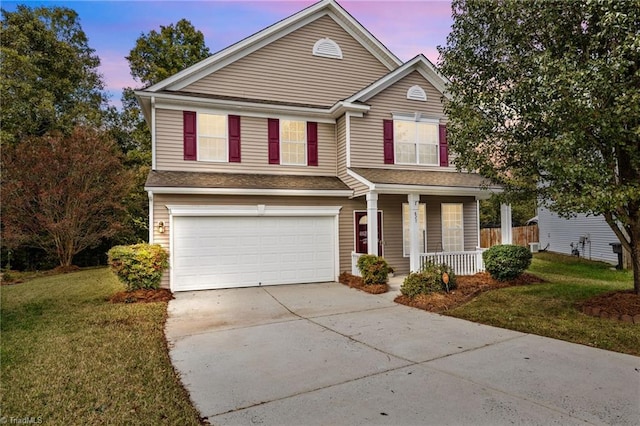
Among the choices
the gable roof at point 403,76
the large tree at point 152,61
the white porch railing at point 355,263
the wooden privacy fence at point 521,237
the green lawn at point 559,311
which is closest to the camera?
the green lawn at point 559,311

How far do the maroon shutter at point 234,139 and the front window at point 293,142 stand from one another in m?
1.39

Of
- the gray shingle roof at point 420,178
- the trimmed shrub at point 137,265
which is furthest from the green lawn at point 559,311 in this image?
the trimmed shrub at point 137,265

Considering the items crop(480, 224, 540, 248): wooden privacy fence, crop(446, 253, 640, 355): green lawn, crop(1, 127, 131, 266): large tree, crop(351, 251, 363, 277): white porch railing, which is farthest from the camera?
crop(480, 224, 540, 248): wooden privacy fence

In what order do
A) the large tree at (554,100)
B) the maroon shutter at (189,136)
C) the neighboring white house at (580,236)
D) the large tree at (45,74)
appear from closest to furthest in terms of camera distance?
1. the large tree at (554,100)
2. the maroon shutter at (189,136)
3. the neighboring white house at (580,236)
4. the large tree at (45,74)

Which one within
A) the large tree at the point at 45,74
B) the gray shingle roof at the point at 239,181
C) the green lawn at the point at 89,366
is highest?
the large tree at the point at 45,74

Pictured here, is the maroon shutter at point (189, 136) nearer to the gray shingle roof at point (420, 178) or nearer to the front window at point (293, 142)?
the front window at point (293, 142)

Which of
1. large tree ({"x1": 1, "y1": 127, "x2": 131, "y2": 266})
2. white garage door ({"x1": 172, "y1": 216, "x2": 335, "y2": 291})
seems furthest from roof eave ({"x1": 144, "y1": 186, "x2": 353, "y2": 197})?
large tree ({"x1": 1, "y1": 127, "x2": 131, "y2": 266})

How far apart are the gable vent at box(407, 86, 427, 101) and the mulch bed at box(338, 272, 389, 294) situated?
20.9ft

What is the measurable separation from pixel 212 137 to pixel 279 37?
4225 mm

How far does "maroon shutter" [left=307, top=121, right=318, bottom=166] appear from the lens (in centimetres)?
1235

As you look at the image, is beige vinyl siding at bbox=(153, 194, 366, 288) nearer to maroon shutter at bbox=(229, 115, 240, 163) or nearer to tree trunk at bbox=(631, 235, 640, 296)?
maroon shutter at bbox=(229, 115, 240, 163)

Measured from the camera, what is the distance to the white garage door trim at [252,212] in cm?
1019

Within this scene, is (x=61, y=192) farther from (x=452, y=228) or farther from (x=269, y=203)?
(x=452, y=228)

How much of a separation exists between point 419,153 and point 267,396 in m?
10.7
